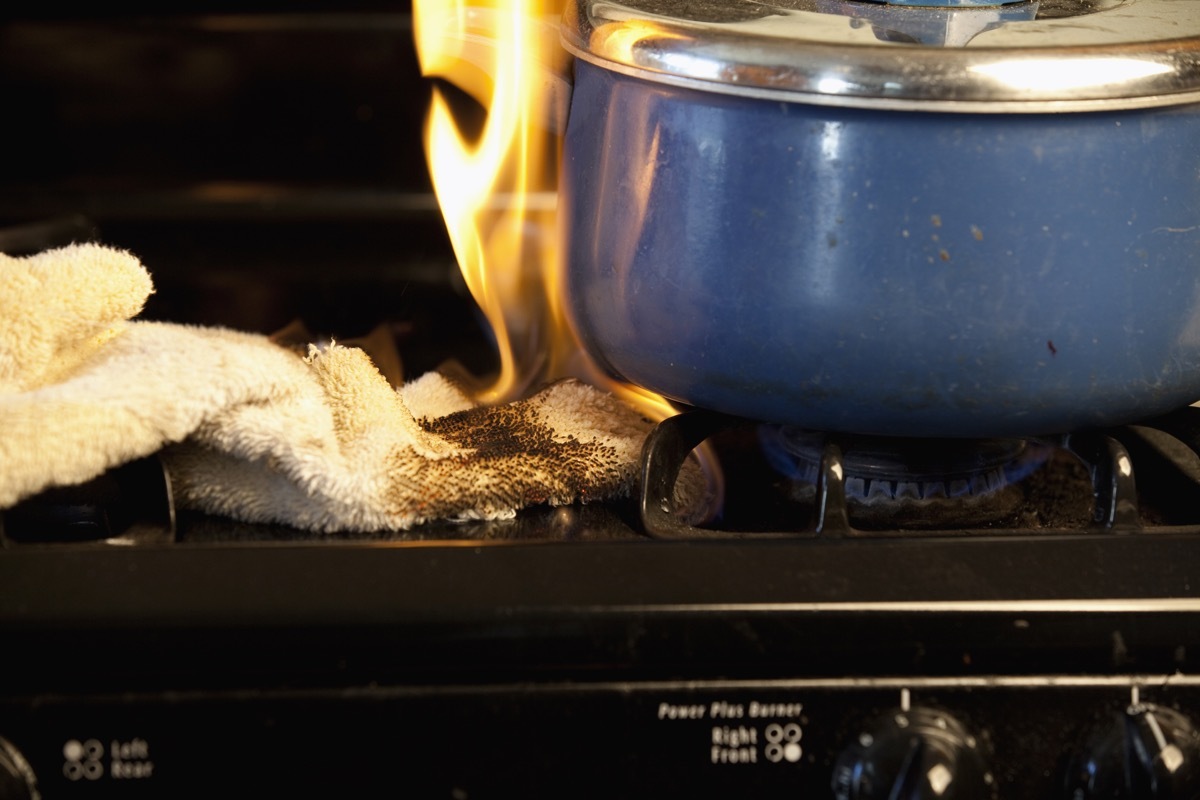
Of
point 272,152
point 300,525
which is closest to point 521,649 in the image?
point 300,525

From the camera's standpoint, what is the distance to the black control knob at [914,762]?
17.2 inches

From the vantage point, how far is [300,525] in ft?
1.68

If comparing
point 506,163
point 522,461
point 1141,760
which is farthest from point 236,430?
point 1141,760

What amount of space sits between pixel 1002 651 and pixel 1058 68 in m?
0.21

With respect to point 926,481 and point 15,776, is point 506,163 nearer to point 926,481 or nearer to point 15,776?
point 926,481

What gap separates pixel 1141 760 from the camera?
45 cm

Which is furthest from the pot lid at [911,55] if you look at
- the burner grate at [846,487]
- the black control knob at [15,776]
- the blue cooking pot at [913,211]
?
the black control knob at [15,776]

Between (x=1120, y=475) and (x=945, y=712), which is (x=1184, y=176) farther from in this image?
(x=945, y=712)

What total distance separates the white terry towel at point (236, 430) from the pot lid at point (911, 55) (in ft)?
0.57

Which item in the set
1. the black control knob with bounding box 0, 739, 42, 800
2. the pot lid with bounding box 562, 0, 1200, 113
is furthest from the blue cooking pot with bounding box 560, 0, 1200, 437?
the black control knob with bounding box 0, 739, 42, 800

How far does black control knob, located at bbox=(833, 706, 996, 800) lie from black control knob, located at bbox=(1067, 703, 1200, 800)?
0.12 feet

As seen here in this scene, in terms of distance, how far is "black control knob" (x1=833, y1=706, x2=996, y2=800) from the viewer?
437 mm

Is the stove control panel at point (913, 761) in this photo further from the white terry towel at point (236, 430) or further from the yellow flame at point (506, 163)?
the yellow flame at point (506, 163)

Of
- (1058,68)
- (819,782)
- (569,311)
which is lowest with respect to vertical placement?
(819,782)
